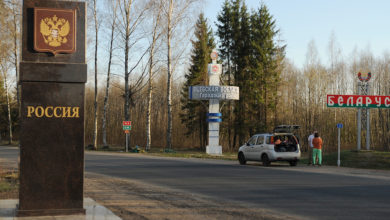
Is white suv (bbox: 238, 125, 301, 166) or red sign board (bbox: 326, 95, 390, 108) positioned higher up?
red sign board (bbox: 326, 95, 390, 108)

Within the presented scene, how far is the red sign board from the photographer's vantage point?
1078 inches

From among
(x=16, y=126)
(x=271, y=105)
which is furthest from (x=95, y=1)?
(x=16, y=126)

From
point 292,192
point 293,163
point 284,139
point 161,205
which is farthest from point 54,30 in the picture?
point 293,163

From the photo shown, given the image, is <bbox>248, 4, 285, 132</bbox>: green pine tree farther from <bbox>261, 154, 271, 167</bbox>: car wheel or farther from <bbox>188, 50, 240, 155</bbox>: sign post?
<bbox>261, 154, 271, 167</bbox>: car wheel

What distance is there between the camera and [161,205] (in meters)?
10.6

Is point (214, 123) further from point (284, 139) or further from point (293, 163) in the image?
point (293, 163)

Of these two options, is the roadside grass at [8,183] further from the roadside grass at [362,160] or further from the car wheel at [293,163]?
the roadside grass at [362,160]

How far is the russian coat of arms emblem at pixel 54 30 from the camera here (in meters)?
8.50

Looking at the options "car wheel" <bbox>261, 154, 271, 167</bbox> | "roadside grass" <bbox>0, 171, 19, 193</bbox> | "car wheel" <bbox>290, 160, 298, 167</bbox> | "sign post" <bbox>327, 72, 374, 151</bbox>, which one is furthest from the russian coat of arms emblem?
"sign post" <bbox>327, 72, 374, 151</bbox>

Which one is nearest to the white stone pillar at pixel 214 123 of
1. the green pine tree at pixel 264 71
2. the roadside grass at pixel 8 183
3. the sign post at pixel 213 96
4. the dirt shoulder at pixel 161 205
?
the sign post at pixel 213 96

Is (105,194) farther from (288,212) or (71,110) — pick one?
(288,212)

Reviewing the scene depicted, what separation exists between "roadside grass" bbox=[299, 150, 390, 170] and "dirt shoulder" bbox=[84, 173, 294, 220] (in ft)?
48.0

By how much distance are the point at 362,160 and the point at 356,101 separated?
399 centimetres

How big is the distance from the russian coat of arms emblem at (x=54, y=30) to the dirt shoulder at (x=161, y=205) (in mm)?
3526
